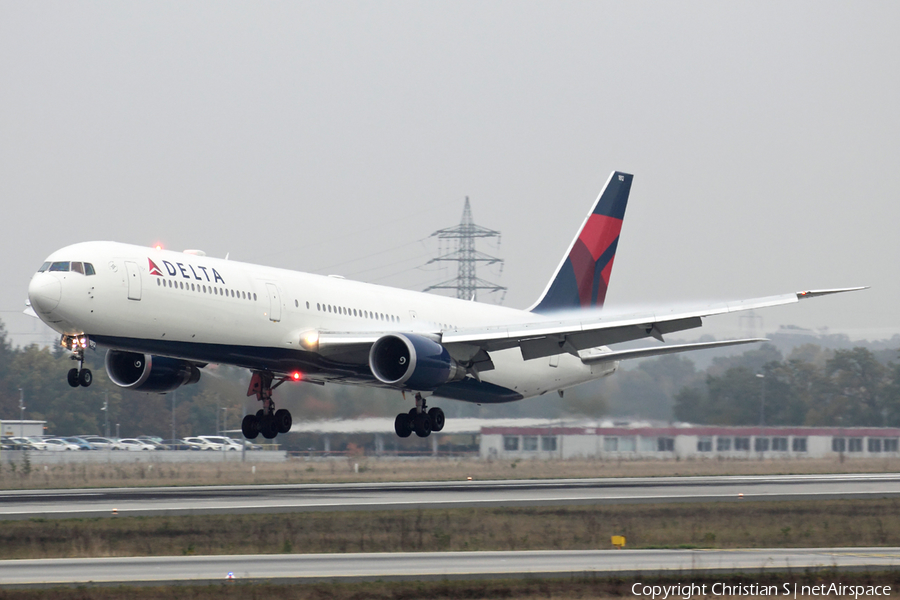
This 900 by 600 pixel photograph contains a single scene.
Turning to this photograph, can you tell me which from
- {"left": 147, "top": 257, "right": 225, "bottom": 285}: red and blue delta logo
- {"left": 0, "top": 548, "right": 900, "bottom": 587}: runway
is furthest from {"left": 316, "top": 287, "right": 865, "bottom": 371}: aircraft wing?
{"left": 0, "top": 548, "right": 900, "bottom": 587}: runway

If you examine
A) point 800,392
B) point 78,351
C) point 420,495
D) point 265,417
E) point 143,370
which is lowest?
point 420,495

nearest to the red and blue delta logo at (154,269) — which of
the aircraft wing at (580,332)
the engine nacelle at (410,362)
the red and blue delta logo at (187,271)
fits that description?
the red and blue delta logo at (187,271)

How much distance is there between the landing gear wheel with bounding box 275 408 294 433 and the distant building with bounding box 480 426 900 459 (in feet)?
42.4

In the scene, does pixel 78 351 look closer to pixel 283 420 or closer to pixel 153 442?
pixel 283 420

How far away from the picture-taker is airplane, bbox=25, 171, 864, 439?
29.4 meters

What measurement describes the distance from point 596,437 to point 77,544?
31184 millimetres

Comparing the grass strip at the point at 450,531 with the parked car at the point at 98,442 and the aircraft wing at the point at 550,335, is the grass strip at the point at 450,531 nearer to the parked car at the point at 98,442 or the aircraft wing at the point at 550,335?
the aircraft wing at the point at 550,335

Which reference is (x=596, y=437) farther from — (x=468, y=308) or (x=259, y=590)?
(x=259, y=590)

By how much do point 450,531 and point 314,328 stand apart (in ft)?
38.8

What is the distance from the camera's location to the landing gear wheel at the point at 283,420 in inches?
1575

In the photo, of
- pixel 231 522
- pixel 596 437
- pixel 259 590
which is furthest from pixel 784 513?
pixel 596 437

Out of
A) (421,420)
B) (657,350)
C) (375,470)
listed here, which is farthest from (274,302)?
(375,470)

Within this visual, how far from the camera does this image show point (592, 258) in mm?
47094

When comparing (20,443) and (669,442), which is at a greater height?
(669,442)
